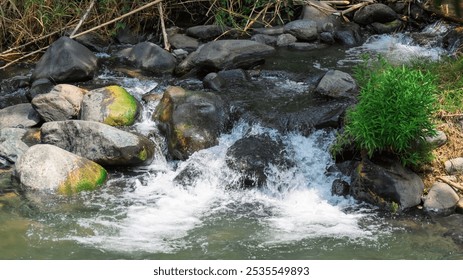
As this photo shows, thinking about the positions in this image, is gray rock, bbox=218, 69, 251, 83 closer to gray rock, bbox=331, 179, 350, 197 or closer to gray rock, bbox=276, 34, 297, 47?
gray rock, bbox=276, 34, 297, 47

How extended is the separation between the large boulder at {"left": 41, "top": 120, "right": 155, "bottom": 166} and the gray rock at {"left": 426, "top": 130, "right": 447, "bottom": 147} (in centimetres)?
241

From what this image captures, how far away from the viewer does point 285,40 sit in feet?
27.1

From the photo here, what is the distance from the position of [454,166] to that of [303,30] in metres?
4.06

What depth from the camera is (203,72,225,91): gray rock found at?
652 centimetres

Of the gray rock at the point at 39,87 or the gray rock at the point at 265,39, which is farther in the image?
the gray rock at the point at 265,39

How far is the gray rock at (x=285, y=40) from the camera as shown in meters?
8.23

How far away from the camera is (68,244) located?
4.05 m

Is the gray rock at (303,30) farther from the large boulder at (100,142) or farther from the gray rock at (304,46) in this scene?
the large boulder at (100,142)

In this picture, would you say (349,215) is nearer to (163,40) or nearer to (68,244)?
(68,244)

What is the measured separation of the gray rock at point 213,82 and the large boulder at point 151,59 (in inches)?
34.1

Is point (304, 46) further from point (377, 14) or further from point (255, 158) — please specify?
point (255, 158)

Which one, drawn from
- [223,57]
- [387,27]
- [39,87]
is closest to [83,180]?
[39,87]

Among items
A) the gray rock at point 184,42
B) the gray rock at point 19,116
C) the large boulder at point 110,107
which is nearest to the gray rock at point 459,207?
the large boulder at point 110,107

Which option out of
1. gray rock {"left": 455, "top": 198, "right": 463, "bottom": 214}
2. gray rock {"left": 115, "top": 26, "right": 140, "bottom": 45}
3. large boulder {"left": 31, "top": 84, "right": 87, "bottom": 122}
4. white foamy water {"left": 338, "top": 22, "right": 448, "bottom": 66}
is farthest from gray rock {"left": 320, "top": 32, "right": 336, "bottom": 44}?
gray rock {"left": 455, "top": 198, "right": 463, "bottom": 214}
